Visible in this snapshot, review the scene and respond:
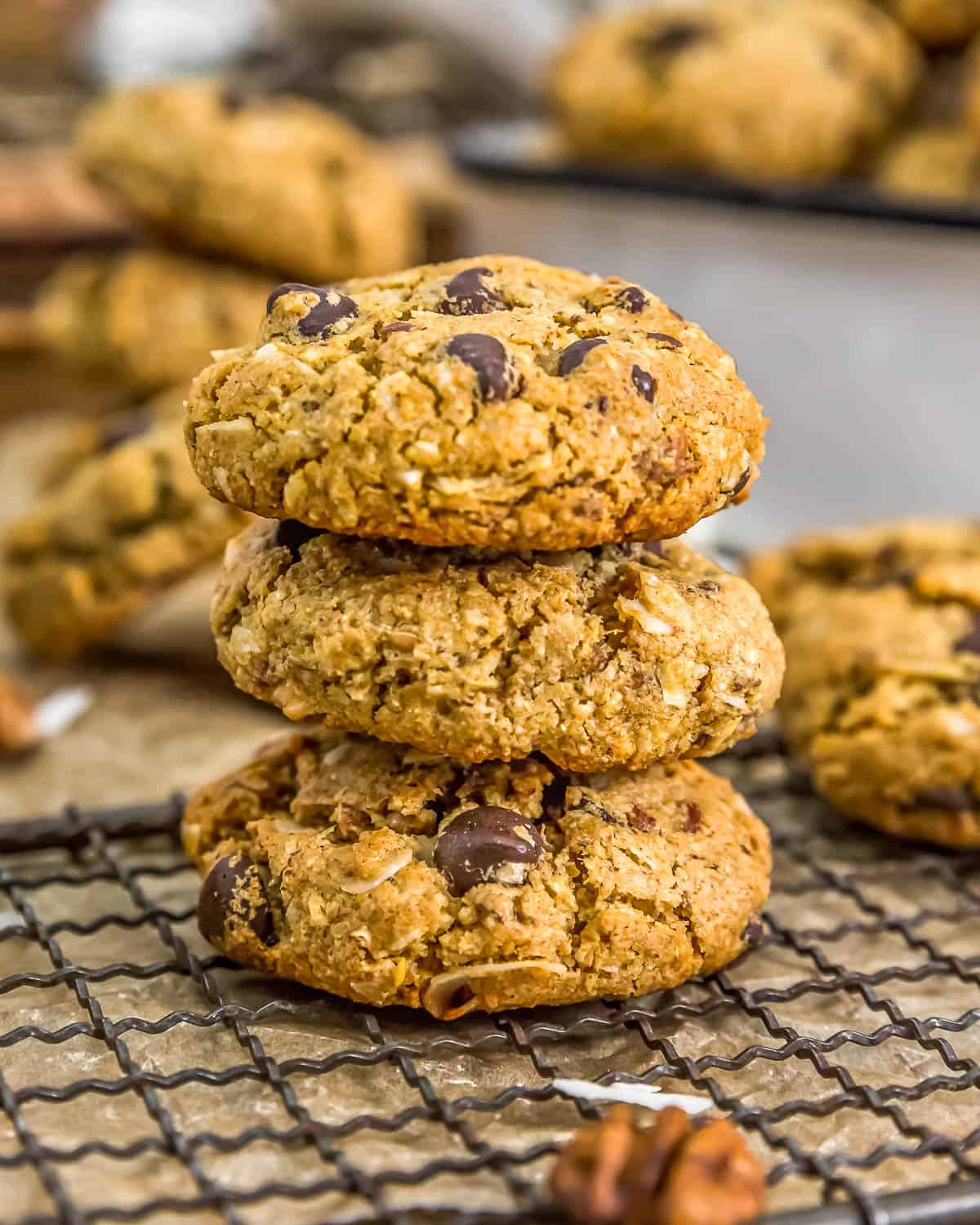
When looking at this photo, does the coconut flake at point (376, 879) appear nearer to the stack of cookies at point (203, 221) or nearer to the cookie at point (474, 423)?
the cookie at point (474, 423)

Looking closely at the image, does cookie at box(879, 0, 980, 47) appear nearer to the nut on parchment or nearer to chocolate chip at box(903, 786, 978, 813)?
chocolate chip at box(903, 786, 978, 813)

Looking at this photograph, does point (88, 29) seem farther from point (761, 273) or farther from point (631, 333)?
point (631, 333)

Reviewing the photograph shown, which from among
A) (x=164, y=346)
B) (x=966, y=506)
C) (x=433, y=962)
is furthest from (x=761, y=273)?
(x=433, y=962)

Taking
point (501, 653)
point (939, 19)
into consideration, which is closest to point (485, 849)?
point (501, 653)

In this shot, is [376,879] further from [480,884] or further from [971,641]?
[971,641]

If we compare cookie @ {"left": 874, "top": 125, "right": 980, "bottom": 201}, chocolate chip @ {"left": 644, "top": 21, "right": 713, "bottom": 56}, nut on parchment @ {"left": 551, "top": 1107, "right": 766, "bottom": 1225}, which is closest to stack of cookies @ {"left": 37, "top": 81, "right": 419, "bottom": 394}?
chocolate chip @ {"left": 644, "top": 21, "right": 713, "bottom": 56}
